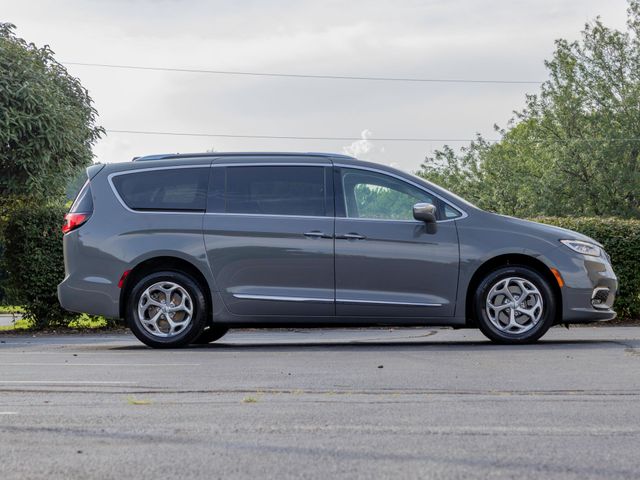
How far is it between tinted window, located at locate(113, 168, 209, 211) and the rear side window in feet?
0.90

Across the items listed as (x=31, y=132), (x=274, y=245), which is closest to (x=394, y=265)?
(x=274, y=245)

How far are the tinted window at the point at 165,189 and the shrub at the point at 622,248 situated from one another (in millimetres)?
6730

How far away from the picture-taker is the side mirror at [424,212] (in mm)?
10930

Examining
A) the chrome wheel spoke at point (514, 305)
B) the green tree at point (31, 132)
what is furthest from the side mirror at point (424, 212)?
the green tree at point (31, 132)

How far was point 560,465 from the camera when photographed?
14.9ft

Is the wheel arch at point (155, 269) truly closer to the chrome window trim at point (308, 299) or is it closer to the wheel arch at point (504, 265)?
the chrome window trim at point (308, 299)

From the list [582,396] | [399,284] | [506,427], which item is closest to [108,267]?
[399,284]

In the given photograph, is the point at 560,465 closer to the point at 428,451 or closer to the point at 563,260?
the point at 428,451

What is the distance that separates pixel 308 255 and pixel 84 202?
2312 mm

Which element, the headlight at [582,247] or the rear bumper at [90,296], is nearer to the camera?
the headlight at [582,247]

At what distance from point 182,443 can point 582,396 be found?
264 cm

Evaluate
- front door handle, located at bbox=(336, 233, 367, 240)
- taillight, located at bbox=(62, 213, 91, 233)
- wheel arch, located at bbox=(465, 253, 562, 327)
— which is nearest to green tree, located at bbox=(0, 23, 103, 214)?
taillight, located at bbox=(62, 213, 91, 233)

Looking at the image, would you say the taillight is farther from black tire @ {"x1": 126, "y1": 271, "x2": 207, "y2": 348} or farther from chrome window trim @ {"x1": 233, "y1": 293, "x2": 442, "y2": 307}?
chrome window trim @ {"x1": 233, "y1": 293, "x2": 442, "y2": 307}

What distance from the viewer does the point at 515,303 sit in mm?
10945
